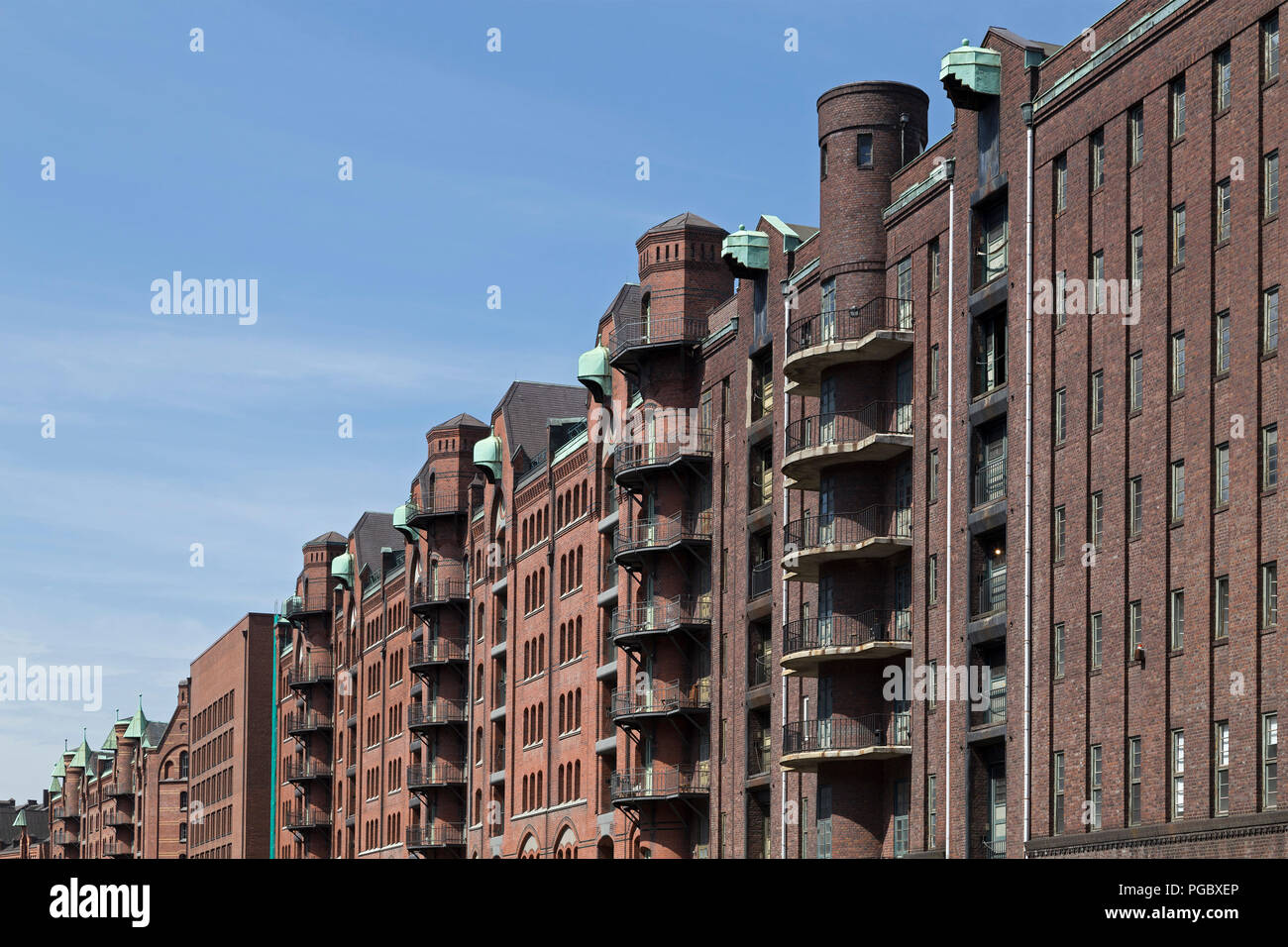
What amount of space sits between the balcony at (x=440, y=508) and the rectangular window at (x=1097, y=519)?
59.4 metres

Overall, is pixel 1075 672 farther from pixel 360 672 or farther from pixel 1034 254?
pixel 360 672

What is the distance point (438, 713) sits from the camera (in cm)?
10231

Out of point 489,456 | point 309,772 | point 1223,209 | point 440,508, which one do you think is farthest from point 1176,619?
point 309,772

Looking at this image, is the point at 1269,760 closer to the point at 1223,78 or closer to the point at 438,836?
the point at 1223,78

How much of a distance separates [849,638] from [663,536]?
15590mm

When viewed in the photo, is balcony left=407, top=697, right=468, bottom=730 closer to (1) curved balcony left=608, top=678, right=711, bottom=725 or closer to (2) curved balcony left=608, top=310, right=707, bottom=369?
(1) curved balcony left=608, top=678, right=711, bottom=725

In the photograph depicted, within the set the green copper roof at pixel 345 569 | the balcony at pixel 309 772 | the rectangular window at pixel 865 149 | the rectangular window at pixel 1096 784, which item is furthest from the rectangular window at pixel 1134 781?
the balcony at pixel 309 772

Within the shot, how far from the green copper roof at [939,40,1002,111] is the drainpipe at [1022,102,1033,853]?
182 cm

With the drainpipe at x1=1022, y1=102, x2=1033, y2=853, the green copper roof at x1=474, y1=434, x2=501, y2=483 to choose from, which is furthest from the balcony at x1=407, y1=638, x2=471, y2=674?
the drainpipe at x1=1022, y1=102, x2=1033, y2=853

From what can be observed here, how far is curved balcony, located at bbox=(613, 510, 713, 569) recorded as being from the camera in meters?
71.9

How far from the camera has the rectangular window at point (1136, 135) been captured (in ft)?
156
